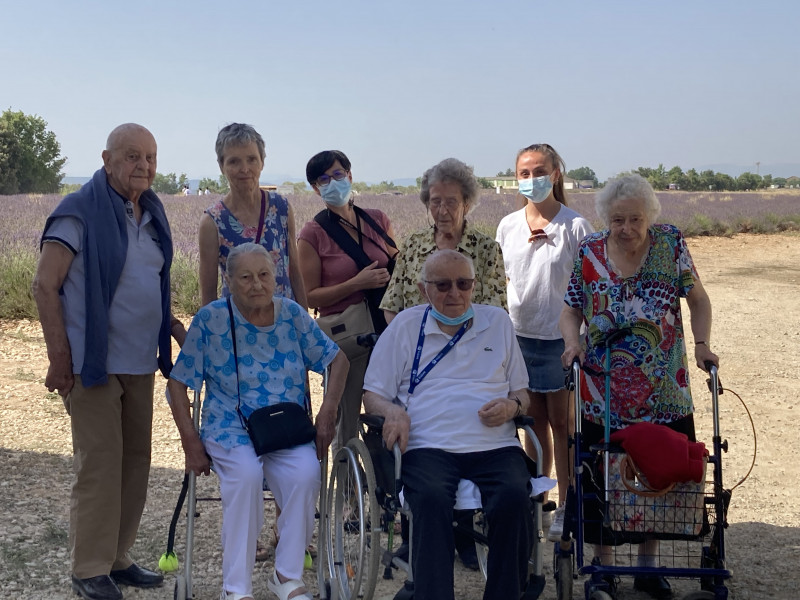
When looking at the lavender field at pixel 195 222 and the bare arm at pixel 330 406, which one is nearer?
the bare arm at pixel 330 406

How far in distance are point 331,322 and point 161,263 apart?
81 centimetres

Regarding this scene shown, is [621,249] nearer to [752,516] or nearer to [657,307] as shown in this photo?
[657,307]

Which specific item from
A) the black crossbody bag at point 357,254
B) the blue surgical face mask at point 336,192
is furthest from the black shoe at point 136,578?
the blue surgical face mask at point 336,192

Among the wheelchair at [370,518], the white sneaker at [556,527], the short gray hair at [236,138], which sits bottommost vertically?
the white sneaker at [556,527]

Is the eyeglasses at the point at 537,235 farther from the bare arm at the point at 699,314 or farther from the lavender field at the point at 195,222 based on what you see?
the bare arm at the point at 699,314

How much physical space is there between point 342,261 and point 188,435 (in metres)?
1.11

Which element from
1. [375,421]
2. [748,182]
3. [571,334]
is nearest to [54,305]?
[375,421]

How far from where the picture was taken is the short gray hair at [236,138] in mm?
3676

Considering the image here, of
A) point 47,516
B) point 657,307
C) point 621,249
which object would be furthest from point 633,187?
point 47,516

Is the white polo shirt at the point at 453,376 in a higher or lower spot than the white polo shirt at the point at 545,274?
lower

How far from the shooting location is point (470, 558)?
3850mm

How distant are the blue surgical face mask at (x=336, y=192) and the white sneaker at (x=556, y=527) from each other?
173 cm

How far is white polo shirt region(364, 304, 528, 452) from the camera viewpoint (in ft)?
10.7

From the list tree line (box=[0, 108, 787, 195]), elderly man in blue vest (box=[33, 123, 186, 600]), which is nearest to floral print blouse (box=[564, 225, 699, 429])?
elderly man in blue vest (box=[33, 123, 186, 600])
